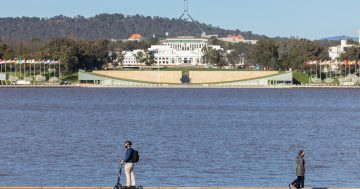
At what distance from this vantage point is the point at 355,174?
4672 centimetres

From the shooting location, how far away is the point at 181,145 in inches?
2473

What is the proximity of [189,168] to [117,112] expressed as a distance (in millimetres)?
57510

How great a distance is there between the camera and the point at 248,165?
50656mm

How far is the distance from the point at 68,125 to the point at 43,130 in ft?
22.8

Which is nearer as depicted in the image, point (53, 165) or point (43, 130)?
point (53, 165)

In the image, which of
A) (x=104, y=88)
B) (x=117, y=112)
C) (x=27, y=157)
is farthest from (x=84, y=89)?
(x=27, y=157)

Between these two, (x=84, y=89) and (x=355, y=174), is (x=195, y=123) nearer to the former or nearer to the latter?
(x=355, y=174)

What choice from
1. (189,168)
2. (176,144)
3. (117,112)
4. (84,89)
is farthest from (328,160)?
(84,89)

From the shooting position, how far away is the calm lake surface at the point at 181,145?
45688 mm

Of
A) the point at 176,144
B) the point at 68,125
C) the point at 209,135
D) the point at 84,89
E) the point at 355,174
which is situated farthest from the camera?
the point at 84,89

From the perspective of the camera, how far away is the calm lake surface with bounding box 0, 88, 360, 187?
45.7 meters

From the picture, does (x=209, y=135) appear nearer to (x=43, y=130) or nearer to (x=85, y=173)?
(x=43, y=130)

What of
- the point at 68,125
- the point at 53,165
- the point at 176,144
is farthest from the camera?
the point at 68,125

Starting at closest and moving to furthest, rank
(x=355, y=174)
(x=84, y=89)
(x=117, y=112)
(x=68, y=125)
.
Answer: (x=355, y=174) → (x=68, y=125) → (x=117, y=112) → (x=84, y=89)
